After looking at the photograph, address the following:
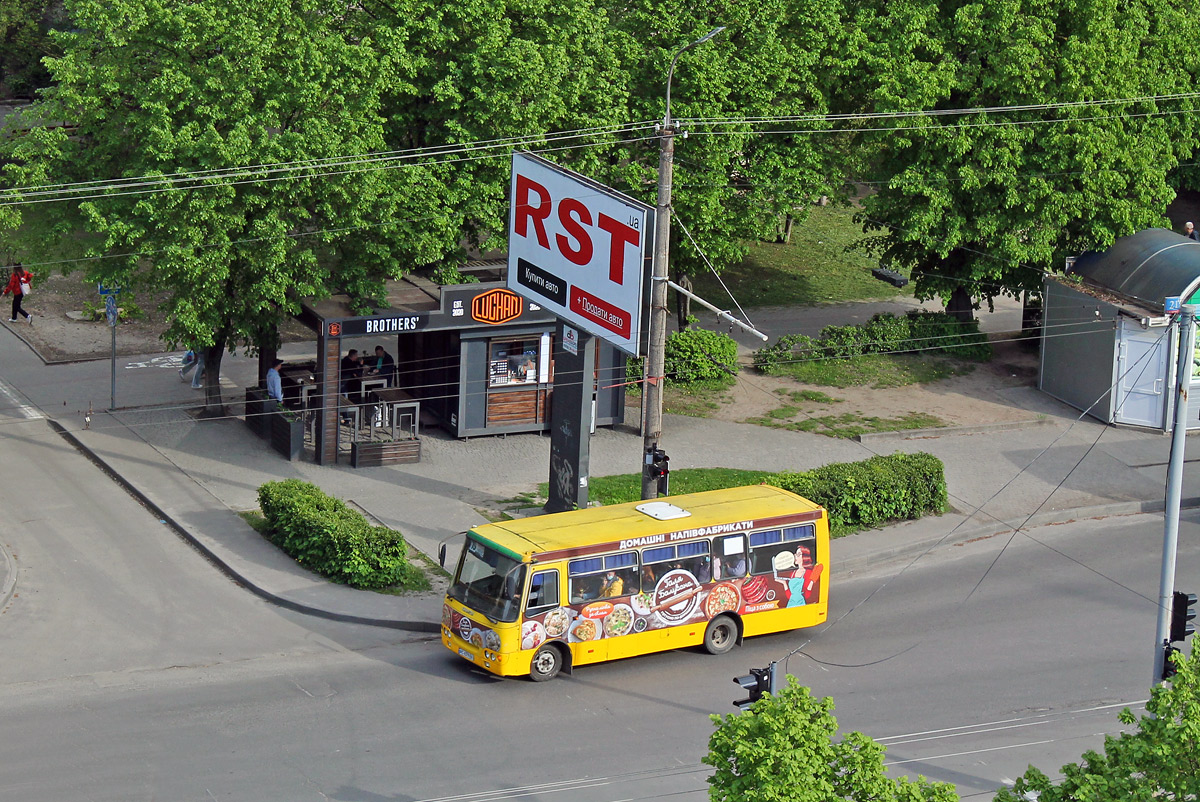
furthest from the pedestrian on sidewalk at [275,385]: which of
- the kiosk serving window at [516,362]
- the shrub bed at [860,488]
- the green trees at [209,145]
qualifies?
the shrub bed at [860,488]

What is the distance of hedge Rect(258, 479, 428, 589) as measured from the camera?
82.9ft

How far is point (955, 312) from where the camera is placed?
4025cm

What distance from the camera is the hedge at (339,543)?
995 inches

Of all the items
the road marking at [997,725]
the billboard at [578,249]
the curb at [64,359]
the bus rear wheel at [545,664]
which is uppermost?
the billboard at [578,249]

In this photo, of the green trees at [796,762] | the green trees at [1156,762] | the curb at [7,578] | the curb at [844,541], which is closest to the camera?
the green trees at [1156,762]

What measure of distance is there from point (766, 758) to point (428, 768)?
25.3 ft

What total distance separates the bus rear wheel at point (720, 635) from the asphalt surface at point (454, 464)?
168 inches

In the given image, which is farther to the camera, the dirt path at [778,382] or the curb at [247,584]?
the dirt path at [778,382]

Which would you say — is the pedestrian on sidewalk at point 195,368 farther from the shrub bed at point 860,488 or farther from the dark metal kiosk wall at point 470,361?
the shrub bed at point 860,488

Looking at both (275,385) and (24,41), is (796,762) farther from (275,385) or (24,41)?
(24,41)

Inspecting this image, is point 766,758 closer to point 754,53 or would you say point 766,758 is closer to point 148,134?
point 148,134

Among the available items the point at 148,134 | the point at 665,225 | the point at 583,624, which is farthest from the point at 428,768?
the point at 148,134

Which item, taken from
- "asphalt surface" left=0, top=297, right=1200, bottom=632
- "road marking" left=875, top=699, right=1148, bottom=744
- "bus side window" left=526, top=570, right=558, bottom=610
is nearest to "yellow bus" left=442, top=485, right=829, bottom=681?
"bus side window" left=526, top=570, right=558, bottom=610

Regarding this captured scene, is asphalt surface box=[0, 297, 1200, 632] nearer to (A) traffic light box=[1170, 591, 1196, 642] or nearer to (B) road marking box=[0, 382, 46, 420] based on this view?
(B) road marking box=[0, 382, 46, 420]
